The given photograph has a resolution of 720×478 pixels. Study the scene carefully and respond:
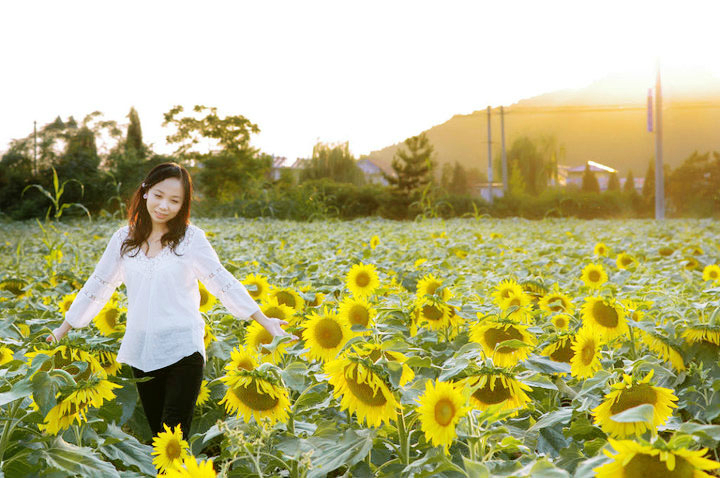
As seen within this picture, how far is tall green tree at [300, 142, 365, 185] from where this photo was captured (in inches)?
1718

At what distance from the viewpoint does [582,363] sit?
217cm

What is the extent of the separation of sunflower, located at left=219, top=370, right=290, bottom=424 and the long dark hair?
118 centimetres

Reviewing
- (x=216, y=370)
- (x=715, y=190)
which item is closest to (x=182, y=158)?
(x=715, y=190)

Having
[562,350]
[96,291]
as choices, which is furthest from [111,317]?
[562,350]

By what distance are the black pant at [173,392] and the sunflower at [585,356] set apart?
1336mm

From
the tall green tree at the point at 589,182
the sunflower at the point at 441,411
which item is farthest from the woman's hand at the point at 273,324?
the tall green tree at the point at 589,182

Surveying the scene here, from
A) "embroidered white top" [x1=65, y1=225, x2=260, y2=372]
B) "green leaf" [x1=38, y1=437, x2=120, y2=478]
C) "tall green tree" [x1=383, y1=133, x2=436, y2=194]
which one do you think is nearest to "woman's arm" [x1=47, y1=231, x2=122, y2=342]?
"embroidered white top" [x1=65, y1=225, x2=260, y2=372]

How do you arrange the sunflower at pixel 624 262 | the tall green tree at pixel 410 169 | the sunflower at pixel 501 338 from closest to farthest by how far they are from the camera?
the sunflower at pixel 501 338 → the sunflower at pixel 624 262 → the tall green tree at pixel 410 169

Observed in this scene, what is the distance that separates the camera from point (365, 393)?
1.56 meters

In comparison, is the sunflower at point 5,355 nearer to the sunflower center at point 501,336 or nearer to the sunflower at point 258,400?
the sunflower at point 258,400

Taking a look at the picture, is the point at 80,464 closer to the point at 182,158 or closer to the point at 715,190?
the point at 715,190

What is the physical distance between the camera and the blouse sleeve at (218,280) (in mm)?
2621

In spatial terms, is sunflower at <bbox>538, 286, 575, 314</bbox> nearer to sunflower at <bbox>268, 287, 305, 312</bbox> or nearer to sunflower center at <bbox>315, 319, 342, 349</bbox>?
sunflower at <bbox>268, 287, 305, 312</bbox>

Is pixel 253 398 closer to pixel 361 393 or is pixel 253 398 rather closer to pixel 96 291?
pixel 361 393
